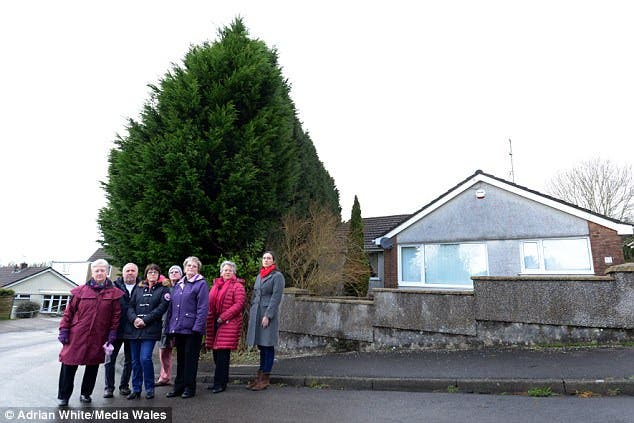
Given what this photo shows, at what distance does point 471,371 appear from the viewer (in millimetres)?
5332

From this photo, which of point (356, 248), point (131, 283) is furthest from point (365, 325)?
point (356, 248)

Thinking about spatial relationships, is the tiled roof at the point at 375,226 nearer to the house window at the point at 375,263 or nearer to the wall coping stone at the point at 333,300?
the house window at the point at 375,263

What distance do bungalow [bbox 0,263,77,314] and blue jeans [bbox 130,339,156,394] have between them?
5018 centimetres

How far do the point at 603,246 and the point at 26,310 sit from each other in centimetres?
4491

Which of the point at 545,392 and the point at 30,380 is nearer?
the point at 545,392

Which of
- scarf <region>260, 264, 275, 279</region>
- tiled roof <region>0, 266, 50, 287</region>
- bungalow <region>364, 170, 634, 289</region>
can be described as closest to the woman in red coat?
scarf <region>260, 264, 275, 279</region>

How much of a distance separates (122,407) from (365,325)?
4313 millimetres

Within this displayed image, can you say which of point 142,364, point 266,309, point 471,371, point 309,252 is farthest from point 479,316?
point 142,364

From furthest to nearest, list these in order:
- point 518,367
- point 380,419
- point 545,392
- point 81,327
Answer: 1. point 518,367
2. point 81,327
3. point 545,392
4. point 380,419

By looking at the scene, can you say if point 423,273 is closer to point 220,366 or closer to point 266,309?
point 266,309

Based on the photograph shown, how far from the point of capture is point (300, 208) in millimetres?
10414

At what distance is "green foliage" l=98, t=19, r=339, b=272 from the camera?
7.55 metres

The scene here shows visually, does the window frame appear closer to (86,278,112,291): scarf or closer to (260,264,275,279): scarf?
(260,264,275,279): scarf

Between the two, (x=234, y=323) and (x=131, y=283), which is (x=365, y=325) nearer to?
(x=234, y=323)
